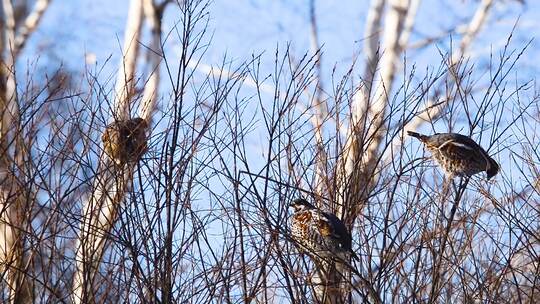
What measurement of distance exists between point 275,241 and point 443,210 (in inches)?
45.2

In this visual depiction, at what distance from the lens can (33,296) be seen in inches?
271

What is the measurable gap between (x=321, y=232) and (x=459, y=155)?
1.24 m

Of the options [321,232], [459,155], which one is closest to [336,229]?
[321,232]

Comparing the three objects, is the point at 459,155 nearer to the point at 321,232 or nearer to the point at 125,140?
the point at 321,232

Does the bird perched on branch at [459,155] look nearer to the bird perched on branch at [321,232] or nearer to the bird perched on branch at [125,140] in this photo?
the bird perched on branch at [321,232]

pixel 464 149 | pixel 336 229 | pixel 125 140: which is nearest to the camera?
pixel 125 140

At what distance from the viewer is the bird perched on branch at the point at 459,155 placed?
791 cm

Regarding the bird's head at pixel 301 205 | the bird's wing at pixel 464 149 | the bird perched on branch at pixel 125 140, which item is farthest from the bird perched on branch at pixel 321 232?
the bird's wing at pixel 464 149

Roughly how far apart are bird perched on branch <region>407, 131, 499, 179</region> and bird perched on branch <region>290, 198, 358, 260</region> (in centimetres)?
107

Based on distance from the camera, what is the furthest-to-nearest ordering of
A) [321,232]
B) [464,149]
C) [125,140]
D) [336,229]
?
[464,149]
[321,232]
[336,229]
[125,140]

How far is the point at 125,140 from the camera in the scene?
694 cm

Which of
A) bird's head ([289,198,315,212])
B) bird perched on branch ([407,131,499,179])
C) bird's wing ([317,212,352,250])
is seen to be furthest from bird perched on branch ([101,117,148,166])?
bird perched on branch ([407,131,499,179])

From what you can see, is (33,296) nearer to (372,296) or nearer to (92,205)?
(92,205)

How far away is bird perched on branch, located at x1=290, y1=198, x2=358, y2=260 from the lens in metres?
7.20
